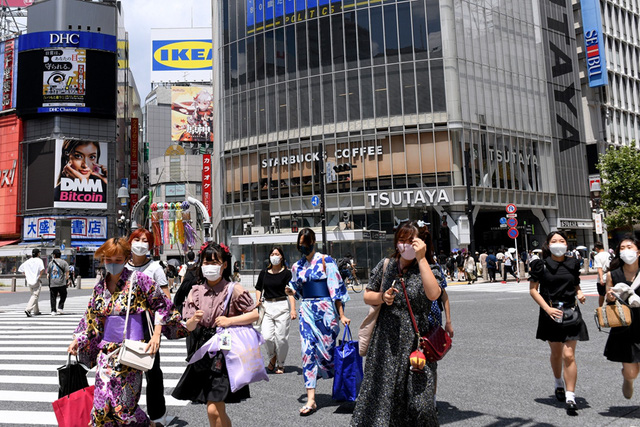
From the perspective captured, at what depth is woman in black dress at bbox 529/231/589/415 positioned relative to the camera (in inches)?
216

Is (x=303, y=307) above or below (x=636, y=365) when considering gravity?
above

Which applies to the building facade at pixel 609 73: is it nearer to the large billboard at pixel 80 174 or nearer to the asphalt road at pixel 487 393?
the asphalt road at pixel 487 393

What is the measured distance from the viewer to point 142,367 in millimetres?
4008

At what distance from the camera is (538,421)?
5129mm

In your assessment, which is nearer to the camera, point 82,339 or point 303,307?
point 82,339

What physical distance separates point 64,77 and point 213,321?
63.3 metres

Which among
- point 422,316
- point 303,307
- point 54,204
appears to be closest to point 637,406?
point 422,316


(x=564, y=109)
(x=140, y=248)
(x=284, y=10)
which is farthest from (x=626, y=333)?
(x=564, y=109)

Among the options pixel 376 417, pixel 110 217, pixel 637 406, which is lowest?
pixel 637 406

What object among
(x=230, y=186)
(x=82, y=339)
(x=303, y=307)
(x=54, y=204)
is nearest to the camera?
(x=82, y=339)

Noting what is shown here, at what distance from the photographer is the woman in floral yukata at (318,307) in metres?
6.19

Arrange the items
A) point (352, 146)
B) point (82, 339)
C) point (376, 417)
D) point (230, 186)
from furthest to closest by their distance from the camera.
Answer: point (230, 186) → point (352, 146) → point (82, 339) → point (376, 417)

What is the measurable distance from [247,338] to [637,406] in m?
4.00

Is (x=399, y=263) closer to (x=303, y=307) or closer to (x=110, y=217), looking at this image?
(x=303, y=307)
